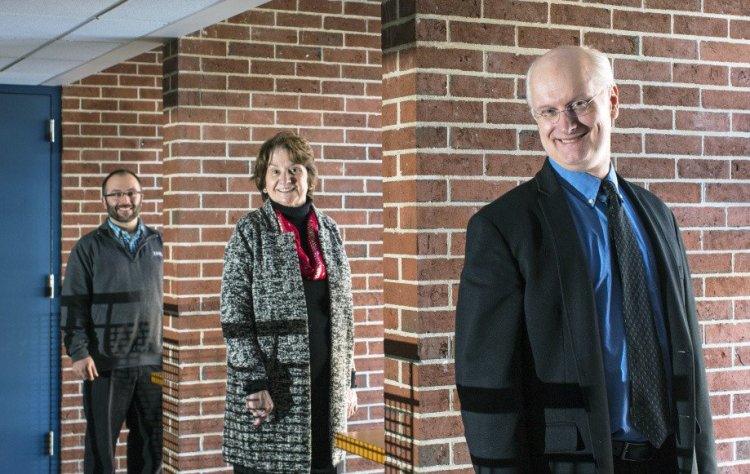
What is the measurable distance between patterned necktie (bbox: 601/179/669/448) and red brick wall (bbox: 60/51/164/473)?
5114 mm

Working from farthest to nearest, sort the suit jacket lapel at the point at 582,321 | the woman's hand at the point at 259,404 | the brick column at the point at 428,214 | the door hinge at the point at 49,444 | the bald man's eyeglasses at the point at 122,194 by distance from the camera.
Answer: the door hinge at the point at 49,444 → the bald man's eyeglasses at the point at 122,194 → the woman's hand at the point at 259,404 → the brick column at the point at 428,214 → the suit jacket lapel at the point at 582,321

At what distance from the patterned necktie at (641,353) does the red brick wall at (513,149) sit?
3.26 feet

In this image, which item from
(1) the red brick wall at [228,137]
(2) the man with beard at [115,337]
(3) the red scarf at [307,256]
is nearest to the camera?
(3) the red scarf at [307,256]

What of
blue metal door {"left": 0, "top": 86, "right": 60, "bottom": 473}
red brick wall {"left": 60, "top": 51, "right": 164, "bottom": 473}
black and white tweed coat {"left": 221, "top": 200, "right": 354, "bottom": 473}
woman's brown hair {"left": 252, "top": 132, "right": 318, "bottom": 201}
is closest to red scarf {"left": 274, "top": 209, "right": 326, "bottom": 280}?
black and white tweed coat {"left": 221, "top": 200, "right": 354, "bottom": 473}

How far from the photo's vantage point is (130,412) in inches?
225

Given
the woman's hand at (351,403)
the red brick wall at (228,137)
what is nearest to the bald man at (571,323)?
the woman's hand at (351,403)

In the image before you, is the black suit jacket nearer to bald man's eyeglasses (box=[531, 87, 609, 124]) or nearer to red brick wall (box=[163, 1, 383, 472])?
bald man's eyeglasses (box=[531, 87, 609, 124])

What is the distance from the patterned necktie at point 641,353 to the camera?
2.26 metres

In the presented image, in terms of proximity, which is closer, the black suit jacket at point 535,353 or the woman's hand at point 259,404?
the black suit jacket at point 535,353

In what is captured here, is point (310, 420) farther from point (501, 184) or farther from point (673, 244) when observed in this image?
point (673, 244)

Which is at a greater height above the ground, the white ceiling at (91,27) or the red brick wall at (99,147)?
the white ceiling at (91,27)

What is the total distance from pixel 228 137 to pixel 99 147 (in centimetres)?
214

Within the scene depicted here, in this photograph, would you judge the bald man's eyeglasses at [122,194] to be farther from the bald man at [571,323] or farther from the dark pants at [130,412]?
the bald man at [571,323]

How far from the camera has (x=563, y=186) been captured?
241cm
